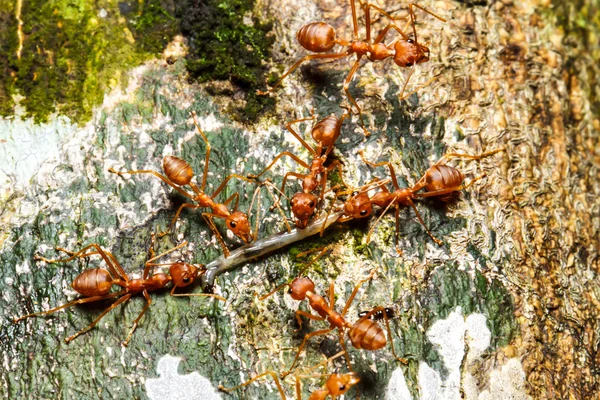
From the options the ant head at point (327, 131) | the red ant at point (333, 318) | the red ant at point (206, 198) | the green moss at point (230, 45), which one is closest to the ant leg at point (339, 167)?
the ant head at point (327, 131)

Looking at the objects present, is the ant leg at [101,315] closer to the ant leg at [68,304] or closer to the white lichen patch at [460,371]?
the ant leg at [68,304]

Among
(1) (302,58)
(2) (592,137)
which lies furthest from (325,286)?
(2) (592,137)

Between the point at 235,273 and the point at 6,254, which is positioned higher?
the point at 6,254

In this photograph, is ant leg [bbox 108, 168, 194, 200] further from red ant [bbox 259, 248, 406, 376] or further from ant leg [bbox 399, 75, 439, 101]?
ant leg [bbox 399, 75, 439, 101]

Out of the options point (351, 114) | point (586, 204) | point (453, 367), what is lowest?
point (453, 367)

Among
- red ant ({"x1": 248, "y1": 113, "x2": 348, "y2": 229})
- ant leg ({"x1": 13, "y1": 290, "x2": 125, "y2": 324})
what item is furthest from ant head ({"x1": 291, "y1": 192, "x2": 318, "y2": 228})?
ant leg ({"x1": 13, "y1": 290, "x2": 125, "y2": 324})

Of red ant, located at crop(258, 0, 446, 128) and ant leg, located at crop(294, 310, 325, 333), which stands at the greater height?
red ant, located at crop(258, 0, 446, 128)

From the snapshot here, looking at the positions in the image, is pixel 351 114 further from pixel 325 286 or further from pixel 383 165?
pixel 325 286
